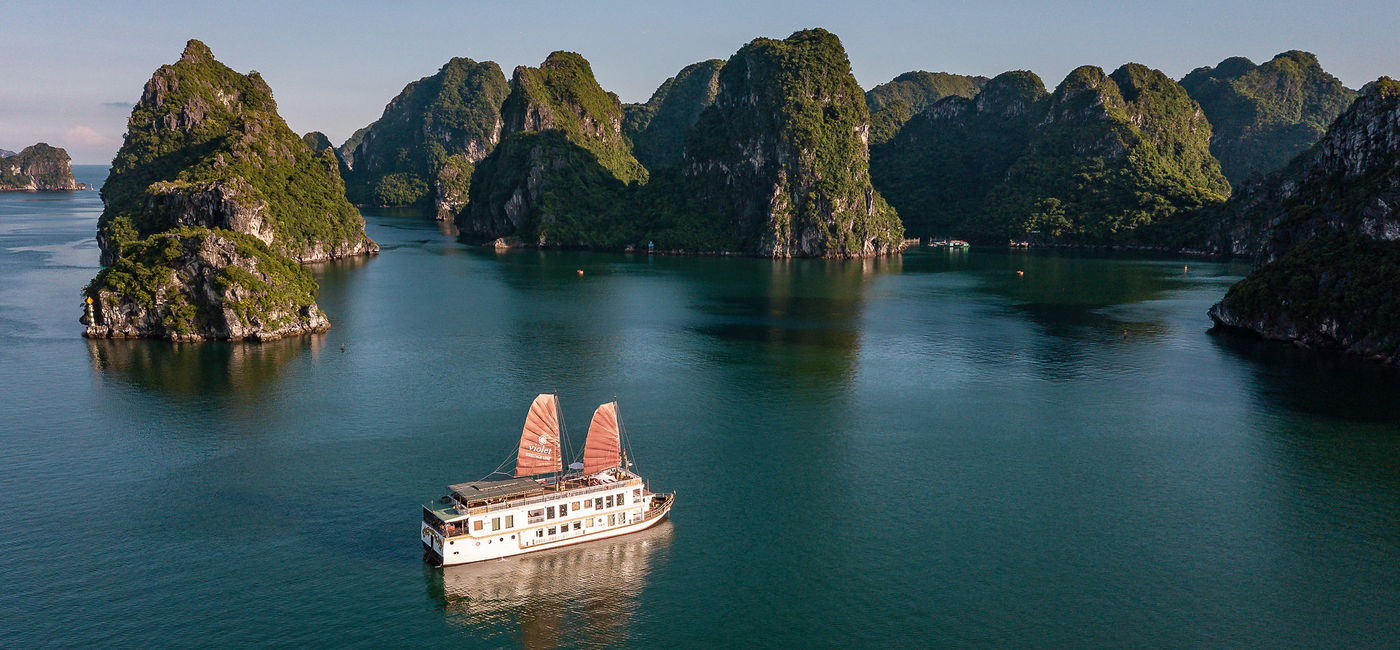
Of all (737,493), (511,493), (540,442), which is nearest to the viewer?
(511,493)

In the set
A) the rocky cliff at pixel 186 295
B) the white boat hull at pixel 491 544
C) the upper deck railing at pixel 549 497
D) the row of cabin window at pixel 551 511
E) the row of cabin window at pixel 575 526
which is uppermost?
the rocky cliff at pixel 186 295

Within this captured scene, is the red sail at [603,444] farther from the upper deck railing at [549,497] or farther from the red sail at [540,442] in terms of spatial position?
the red sail at [540,442]

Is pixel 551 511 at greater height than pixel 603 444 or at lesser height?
Answer: lesser

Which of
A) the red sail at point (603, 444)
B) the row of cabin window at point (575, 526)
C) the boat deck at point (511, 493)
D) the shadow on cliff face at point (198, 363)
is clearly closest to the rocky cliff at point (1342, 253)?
the red sail at point (603, 444)

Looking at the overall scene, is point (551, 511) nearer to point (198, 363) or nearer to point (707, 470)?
point (707, 470)

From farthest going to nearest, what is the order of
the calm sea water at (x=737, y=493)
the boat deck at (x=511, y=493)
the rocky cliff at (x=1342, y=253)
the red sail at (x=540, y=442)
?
the rocky cliff at (x=1342, y=253) → the red sail at (x=540, y=442) → the boat deck at (x=511, y=493) → the calm sea water at (x=737, y=493)

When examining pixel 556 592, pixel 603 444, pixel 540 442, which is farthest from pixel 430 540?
pixel 603 444
